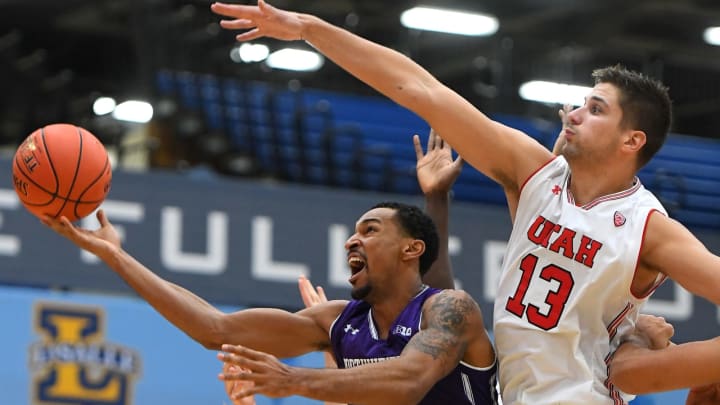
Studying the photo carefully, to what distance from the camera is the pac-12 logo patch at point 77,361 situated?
9352mm

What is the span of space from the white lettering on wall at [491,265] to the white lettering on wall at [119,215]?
9.91 ft

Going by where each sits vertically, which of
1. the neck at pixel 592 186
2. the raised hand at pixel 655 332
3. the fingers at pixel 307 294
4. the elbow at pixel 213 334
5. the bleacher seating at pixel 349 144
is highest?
the bleacher seating at pixel 349 144

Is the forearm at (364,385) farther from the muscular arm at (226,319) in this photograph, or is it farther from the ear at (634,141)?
the ear at (634,141)

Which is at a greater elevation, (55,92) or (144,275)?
(55,92)

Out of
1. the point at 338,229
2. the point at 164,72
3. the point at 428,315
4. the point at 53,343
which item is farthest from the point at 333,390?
the point at 164,72

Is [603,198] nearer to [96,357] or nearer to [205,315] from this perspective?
[205,315]

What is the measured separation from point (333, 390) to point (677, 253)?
51.1 inches

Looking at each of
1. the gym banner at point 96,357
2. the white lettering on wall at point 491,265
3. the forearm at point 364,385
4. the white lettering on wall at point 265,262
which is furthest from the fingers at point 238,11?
the white lettering on wall at point 491,265

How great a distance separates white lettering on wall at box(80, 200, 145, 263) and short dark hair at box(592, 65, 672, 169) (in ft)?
20.6

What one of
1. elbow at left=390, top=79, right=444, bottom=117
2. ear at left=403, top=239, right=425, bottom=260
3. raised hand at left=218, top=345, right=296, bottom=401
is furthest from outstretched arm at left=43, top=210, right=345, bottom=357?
elbow at left=390, top=79, right=444, bottom=117

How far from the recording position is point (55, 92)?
771 inches

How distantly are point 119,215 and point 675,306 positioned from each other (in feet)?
16.4

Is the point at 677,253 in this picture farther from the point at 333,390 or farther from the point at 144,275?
the point at 144,275

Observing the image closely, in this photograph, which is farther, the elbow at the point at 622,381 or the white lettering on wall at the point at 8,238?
the white lettering on wall at the point at 8,238
